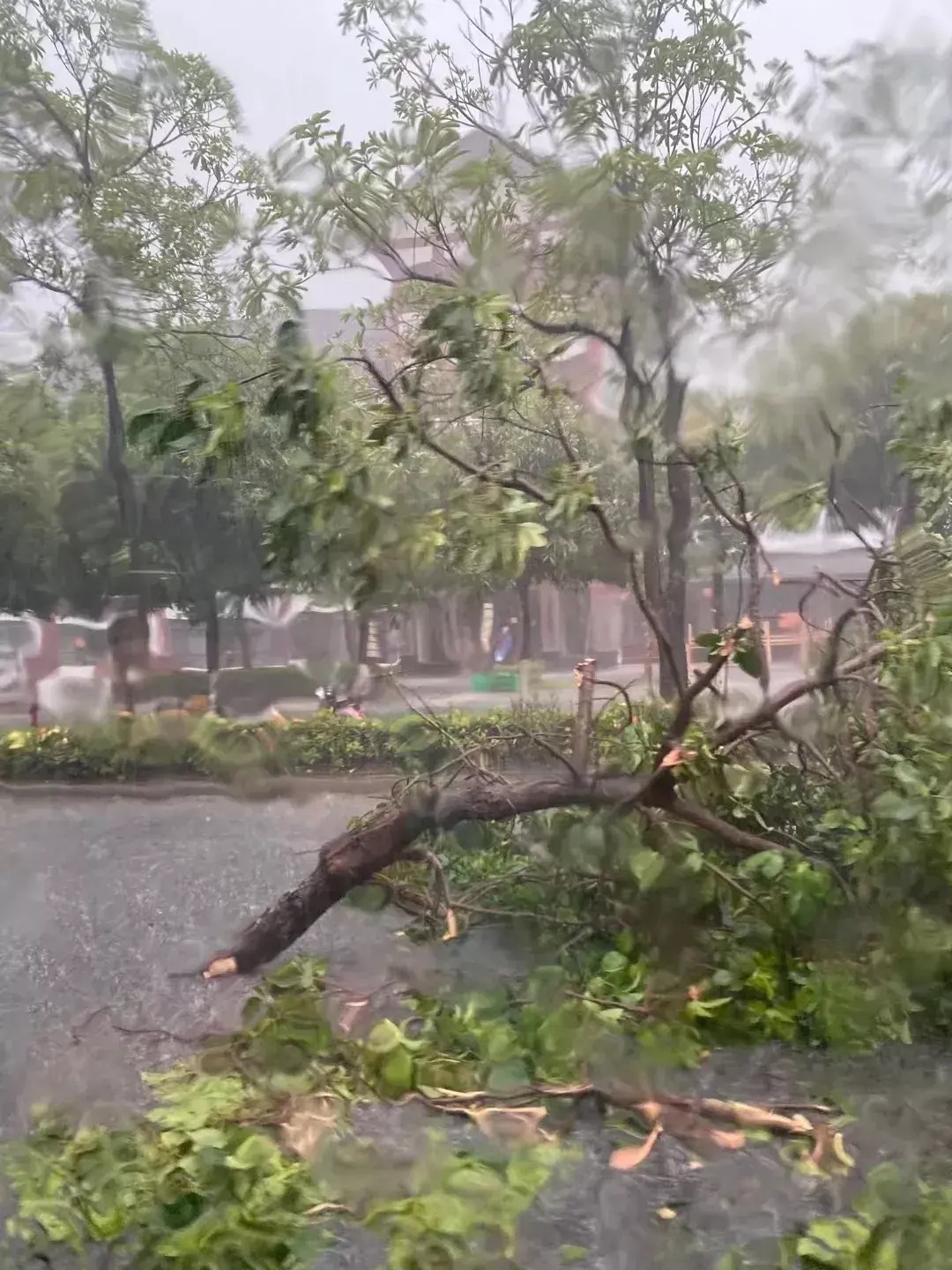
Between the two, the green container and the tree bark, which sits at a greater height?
the tree bark

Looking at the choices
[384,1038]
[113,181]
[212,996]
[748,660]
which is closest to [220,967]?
[212,996]

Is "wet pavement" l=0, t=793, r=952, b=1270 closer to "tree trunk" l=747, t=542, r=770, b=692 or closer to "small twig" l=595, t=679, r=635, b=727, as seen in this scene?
"small twig" l=595, t=679, r=635, b=727

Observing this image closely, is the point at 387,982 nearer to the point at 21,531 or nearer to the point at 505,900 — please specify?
the point at 505,900

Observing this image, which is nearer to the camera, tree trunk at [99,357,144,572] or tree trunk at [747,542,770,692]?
tree trunk at [99,357,144,572]

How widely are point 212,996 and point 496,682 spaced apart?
35cm

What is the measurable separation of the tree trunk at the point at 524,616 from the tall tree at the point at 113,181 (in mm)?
317

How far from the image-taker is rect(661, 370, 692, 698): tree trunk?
0.81 meters

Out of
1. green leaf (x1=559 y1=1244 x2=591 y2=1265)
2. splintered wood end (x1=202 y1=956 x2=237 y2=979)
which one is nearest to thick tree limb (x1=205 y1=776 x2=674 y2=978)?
splintered wood end (x1=202 y1=956 x2=237 y2=979)

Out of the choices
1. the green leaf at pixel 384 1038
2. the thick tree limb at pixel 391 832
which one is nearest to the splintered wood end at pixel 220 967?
the thick tree limb at pixel 391 832

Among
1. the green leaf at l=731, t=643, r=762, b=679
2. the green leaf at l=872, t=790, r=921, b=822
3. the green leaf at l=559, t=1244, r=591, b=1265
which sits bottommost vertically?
the green leaf at l=559, t=1244, r=591, b=1265

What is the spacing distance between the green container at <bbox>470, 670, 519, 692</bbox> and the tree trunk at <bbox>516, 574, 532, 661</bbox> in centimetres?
2

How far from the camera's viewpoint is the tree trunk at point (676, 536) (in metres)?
0.81

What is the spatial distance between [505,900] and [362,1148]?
0.23 meters

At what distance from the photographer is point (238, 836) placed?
79 cm
